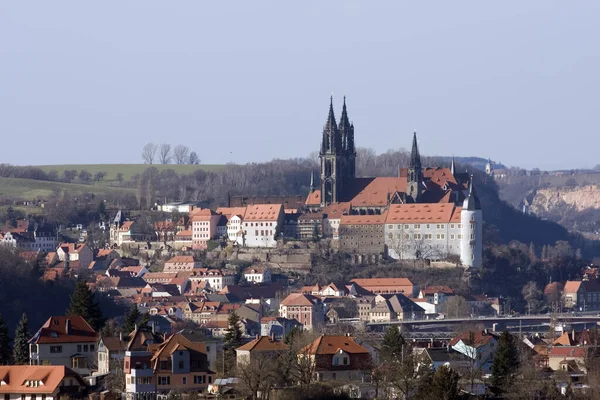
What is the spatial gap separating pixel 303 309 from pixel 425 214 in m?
20.0

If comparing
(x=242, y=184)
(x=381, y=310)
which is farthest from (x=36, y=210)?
(x=381, y=310)

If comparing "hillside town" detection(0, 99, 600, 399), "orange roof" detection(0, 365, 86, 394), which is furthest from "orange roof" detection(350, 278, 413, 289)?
"orange roof" detection(0, 365, 86, 394)

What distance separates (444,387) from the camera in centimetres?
5384

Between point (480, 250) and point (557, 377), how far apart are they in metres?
75.2

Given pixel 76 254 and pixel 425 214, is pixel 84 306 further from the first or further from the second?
pixel 76 254

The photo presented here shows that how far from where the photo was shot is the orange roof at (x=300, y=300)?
125 m

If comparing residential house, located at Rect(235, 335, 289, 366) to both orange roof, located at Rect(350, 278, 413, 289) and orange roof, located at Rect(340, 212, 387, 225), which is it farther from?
orange roof, located at Rect(340, 212, 387, 225)

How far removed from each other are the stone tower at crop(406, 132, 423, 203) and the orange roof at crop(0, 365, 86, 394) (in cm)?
9000

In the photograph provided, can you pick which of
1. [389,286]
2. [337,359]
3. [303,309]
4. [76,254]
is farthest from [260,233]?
[337,359]

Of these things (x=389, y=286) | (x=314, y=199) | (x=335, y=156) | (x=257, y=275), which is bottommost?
(x=389, y=286)

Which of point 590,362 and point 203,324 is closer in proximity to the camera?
point 590,362

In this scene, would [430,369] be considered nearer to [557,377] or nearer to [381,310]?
[557,377]

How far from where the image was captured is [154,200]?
177 meters

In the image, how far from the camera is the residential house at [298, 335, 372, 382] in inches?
2461
